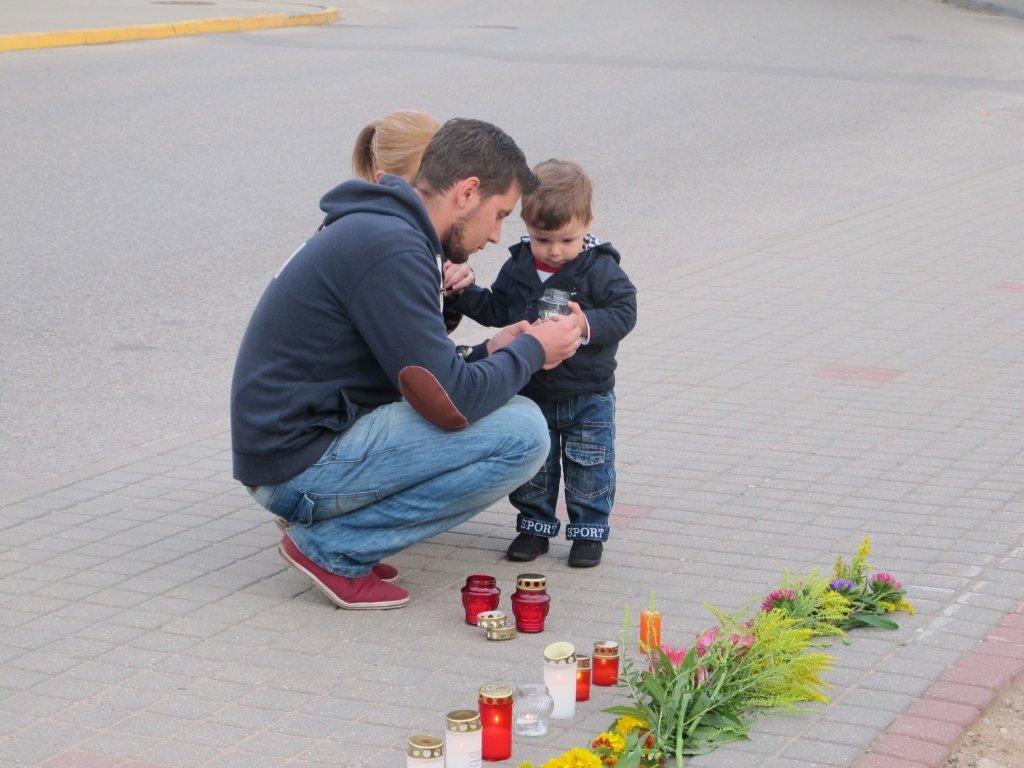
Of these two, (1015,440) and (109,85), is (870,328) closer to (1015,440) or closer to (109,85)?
(1015,440)

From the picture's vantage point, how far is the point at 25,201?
32.2 feet

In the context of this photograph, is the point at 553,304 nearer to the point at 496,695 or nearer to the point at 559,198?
the point at 559,198

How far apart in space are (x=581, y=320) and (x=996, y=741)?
65.3 inches

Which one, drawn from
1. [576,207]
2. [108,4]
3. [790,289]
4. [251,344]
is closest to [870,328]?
[790,289]

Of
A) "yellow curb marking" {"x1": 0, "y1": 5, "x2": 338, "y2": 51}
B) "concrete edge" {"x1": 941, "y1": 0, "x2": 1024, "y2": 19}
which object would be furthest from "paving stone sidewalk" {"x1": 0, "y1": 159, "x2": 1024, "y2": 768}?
"concrete edge" {"x1": 941, "y1": 0, "x2": 1024, "y2": 19}

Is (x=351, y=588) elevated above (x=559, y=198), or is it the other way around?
(x=559, y=198)

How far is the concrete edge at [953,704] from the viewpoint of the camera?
11.0ft

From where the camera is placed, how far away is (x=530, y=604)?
158 inches

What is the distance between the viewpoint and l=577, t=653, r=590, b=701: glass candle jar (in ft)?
11.8

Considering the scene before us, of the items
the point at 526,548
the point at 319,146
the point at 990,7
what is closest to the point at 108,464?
the point at 526,548

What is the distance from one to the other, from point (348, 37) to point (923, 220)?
11617mm

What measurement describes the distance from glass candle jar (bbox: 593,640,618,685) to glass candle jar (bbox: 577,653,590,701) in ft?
0.27

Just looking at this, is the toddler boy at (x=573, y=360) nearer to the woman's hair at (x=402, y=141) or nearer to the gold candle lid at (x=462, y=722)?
the woman's hair at (x=402, y=141)

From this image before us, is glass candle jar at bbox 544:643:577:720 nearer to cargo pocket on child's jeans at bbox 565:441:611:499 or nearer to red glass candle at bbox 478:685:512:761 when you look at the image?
red glass candle at bbox 478:685:512:761
